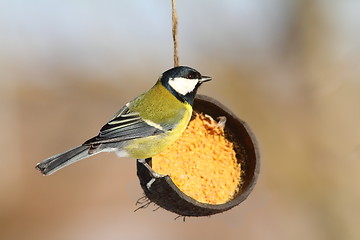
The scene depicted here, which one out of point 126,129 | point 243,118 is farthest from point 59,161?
point 243,118

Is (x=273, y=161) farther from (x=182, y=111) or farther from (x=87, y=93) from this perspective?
(x=182, y=111)

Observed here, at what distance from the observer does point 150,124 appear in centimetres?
296

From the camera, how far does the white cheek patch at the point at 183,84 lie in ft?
9.73

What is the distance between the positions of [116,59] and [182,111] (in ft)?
20.4

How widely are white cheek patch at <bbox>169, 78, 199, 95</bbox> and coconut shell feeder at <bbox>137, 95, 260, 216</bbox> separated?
85 mm

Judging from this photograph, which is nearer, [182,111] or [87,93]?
[182,111]

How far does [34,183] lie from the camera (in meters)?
7.82

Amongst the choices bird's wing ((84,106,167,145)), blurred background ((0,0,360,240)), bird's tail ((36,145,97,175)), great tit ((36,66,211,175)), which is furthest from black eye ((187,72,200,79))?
blurred background ((0,0,360,240))

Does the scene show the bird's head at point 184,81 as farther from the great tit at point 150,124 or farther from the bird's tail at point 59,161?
the bird's tail at point 59,161

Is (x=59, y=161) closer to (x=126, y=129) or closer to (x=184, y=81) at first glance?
(x=126, y=129)

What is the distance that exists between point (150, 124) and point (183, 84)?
0.78 ft

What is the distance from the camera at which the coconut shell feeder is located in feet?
8.83

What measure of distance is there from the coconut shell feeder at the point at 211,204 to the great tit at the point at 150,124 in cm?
8

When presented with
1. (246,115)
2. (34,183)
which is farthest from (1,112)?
(246,115)
